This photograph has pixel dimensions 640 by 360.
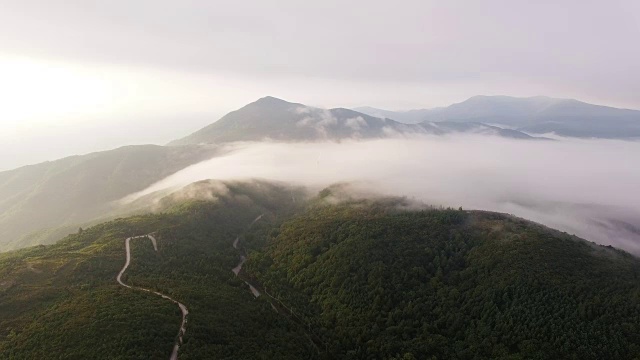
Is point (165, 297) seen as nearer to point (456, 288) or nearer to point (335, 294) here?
point (335, 294)

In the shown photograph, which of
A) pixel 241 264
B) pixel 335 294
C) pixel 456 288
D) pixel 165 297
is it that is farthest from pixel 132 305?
pixel 456 288

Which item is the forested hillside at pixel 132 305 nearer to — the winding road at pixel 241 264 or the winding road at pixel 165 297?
the winding road at pixel 165 297

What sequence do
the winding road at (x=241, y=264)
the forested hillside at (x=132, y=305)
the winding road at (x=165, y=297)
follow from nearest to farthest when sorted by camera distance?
the forested hillside at (x=132, y=305), the winding road at (x=165, y=297), the winding road at (x=241, y=264)

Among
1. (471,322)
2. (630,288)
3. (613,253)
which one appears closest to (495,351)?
(471,322)

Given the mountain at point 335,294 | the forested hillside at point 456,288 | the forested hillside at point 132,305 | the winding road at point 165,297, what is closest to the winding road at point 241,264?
the mountain at point 335,294

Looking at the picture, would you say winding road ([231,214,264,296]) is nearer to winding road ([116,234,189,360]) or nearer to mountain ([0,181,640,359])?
mountain ([0,181,640,359])

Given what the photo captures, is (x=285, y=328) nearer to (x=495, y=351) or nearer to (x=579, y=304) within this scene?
(x=495, y=351)

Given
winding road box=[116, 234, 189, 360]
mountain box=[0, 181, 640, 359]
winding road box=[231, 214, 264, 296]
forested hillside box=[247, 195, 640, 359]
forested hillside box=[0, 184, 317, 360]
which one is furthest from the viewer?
winding road box=[231, 214, 264, 296]

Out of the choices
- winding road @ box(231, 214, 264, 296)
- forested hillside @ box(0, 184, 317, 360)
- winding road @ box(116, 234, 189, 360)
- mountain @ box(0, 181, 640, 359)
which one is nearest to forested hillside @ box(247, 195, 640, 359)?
mountain @ box(0, 181, 640, 359)

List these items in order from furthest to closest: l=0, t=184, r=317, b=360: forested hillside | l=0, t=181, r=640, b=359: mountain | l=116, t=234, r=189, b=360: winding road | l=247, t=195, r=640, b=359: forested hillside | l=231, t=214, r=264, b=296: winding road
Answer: l=231, t=214, r=264, b=296: winding road < l=247, t=195, r=640, b=359: forested hillside < l=0, t=181, r=640, b=359: mountain < l=116, t=234, r=189, b=360: winding road < l=0, t=184, r=317, b=360: forested hillside
